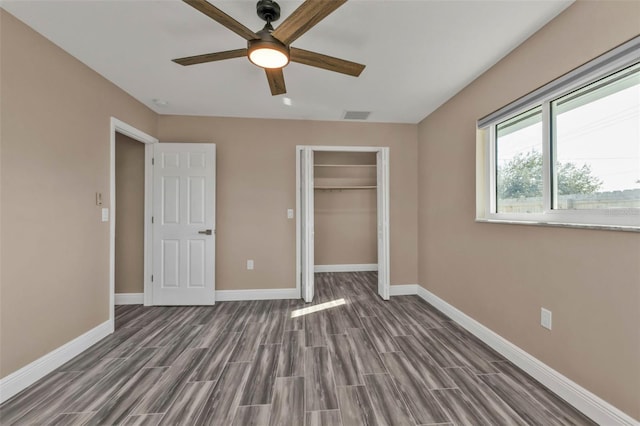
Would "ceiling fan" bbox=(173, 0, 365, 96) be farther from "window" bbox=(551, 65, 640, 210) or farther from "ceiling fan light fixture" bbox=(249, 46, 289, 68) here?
"window" bbox=(551, 65, 640, 210)

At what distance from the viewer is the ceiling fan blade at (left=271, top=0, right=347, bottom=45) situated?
1.22 metres

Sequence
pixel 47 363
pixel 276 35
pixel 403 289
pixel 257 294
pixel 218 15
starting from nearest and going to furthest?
1. pixel 218 15
2. pixel 276 35
3. pixel 47 363
4. pixel 257 294
5. pixel 403 289

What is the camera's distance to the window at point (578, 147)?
54.7 inches

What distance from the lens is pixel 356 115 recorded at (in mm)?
3418

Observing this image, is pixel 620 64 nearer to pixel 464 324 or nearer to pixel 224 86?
pixel 464 324

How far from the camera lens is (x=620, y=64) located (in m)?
1.35

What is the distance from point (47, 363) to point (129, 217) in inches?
73.5

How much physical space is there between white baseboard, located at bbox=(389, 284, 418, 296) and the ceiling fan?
115 inches

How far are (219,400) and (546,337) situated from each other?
229 centimetres

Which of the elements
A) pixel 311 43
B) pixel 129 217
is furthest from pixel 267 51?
pixel 129 217

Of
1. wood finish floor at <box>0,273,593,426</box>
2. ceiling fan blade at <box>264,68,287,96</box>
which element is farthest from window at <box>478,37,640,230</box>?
ceiling fan blade at <box>264,68,287,96</box>

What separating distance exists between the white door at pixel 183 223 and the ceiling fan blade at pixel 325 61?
1995mm

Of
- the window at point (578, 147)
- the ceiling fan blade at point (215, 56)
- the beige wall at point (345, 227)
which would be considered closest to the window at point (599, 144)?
the window at point (578, 147)

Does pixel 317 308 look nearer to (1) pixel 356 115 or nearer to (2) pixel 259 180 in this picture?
(2) pixel 259 180
